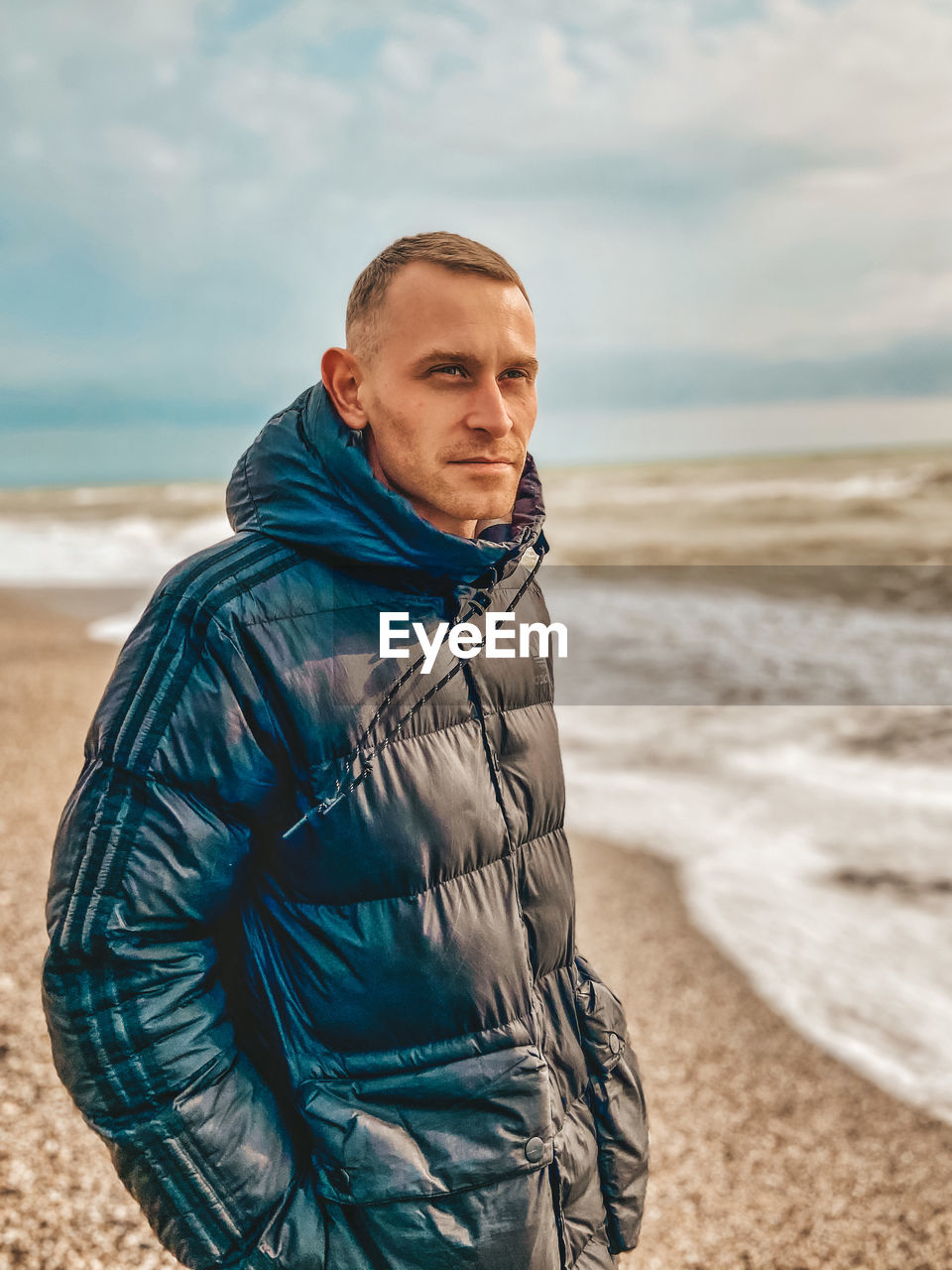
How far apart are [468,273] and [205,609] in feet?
2.02

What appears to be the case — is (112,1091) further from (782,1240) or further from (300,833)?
(782,1240)

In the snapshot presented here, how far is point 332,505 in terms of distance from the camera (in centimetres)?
145

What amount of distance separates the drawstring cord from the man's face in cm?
17

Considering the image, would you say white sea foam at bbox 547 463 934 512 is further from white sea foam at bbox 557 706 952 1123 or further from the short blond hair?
the short blond hair

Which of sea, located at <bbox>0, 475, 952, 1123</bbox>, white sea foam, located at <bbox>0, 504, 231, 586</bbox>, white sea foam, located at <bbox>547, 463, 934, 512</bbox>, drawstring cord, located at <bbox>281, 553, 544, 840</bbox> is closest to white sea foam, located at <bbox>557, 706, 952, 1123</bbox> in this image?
sea, located at <bbox>0, 475, 952, 1123</bbox>

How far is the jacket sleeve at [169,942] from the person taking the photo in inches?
50.8

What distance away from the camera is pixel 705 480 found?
4022cm

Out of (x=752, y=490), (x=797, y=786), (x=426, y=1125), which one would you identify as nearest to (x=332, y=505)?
(x=426, y=1125)

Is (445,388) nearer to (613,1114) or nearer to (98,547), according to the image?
(613,1114)

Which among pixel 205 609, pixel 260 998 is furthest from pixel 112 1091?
pixel 205 609

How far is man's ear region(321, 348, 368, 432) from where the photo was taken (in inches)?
58.6

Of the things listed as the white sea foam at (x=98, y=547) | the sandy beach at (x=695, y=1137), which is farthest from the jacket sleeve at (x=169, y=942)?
the white sea foam at (x=98, y=547)

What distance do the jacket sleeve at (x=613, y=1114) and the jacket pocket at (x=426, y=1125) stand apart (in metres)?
0.26

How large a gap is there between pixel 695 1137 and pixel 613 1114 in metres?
2.41
